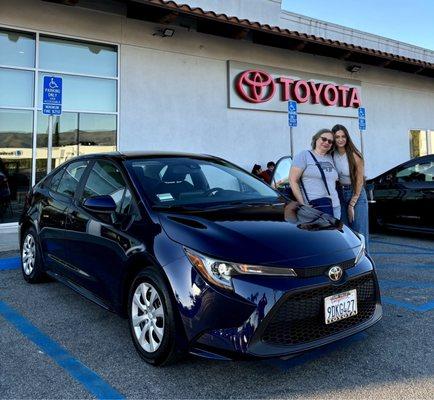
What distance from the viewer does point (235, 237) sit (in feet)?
Result: 9.64

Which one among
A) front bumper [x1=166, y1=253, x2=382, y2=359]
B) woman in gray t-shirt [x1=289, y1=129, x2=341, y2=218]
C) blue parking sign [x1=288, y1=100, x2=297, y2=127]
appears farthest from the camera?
blue parking sign [x1=288, y1=100, x2=297, y2=127]

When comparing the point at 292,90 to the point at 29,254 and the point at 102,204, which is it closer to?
the point at 29,254

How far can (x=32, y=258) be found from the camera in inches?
200

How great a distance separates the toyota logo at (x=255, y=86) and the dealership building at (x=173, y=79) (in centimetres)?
3

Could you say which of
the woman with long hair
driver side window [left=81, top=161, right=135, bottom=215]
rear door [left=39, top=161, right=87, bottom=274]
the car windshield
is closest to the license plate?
the car windshield

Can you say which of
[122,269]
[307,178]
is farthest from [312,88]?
[122,269]

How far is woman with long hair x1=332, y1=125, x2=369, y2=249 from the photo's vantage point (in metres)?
5.03

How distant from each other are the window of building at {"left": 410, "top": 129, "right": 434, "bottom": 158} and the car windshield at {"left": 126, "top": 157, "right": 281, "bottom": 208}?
12742mm

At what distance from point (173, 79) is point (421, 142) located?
976 cm

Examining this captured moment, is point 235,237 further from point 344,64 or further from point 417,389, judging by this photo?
point 344,64

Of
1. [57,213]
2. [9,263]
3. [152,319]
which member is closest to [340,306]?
[152,319]

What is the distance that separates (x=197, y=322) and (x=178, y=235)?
23.0 inches

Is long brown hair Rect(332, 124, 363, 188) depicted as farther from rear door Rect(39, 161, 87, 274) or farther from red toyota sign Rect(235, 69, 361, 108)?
red toyota sign Rect(235, 69, 361, 108)

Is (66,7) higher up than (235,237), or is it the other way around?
(66,7)
